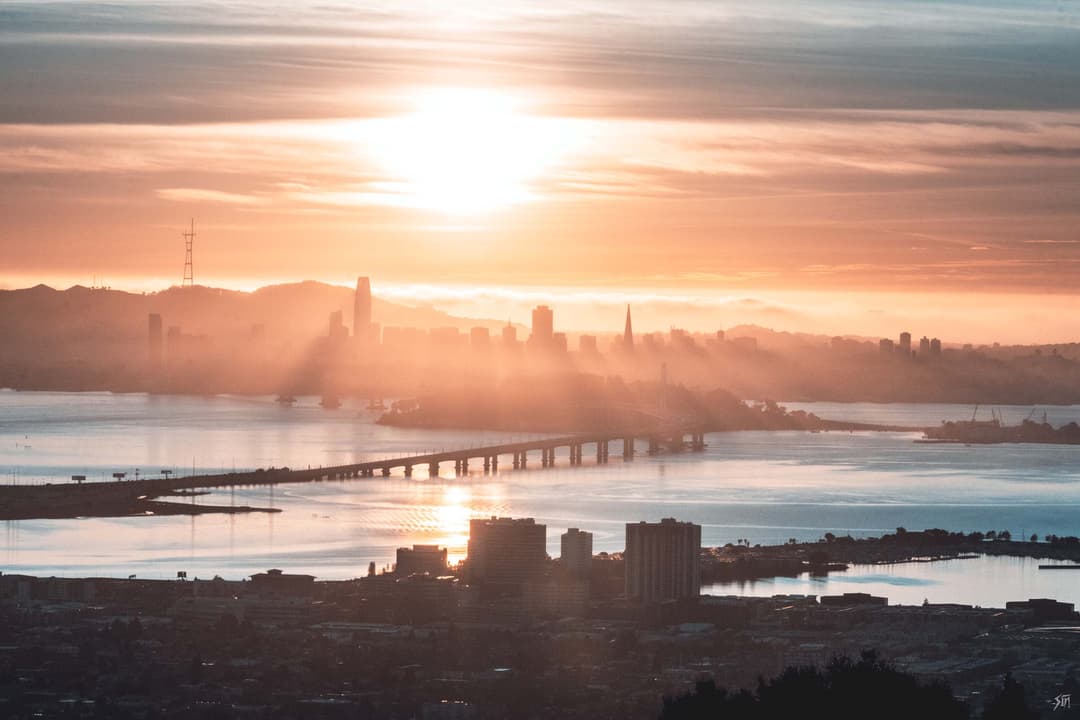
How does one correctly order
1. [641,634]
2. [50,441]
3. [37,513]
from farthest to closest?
[50,441], [37,513], [641,634]

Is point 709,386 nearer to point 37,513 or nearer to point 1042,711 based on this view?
point 37,513

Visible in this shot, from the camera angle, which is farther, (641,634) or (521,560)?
(521,560)

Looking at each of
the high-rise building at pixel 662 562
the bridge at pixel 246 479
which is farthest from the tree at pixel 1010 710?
the bridge at pixel 246 479

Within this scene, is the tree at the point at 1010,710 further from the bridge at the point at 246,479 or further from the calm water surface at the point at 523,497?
the bridge at the point at 246,479

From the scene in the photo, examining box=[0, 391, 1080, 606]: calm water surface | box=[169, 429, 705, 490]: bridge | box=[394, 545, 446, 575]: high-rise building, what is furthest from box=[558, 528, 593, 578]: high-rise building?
box=[169, 429, 705, 490]: bridge

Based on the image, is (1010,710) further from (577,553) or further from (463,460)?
(463,460)

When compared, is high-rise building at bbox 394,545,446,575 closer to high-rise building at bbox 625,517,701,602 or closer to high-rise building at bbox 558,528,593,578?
high-rise building at bbox 558,528,593,578

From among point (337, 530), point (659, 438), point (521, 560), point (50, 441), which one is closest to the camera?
point (521, 560)

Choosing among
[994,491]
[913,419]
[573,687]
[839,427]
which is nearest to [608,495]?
[994,491]
